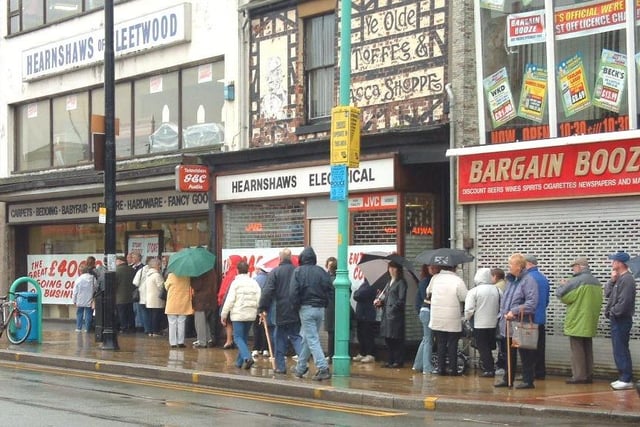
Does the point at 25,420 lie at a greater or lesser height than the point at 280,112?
lesser

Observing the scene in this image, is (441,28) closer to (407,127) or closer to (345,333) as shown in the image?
(407,127)

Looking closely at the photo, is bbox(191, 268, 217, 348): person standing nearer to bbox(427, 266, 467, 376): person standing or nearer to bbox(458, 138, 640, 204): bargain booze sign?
bbox(458, 138, 640, 204): bargain booze sign

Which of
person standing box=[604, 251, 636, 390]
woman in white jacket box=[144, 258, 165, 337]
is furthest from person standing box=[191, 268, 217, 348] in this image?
person standing box=[604, 251, 636, 390]

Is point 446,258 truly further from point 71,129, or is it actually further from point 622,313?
point 71,129

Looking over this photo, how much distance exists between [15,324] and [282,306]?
8223 millimetres

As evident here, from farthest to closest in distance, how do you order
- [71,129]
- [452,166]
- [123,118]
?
[71,129]
[123,118]
[452,166]

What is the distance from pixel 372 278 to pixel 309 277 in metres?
3.01

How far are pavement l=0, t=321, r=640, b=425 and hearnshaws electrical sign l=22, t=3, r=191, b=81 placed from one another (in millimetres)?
7304

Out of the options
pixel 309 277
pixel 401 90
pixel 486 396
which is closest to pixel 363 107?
pixel 401 90

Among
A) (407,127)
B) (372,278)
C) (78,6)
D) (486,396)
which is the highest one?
(78,6)

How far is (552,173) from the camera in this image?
17078 millimetres

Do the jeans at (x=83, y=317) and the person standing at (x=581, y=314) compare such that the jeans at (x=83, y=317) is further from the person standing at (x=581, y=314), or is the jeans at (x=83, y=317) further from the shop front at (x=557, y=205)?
the person standing at (x=581, y=314)

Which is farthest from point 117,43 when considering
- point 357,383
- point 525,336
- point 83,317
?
point 525,336

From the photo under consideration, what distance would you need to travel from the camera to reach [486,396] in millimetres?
14172
